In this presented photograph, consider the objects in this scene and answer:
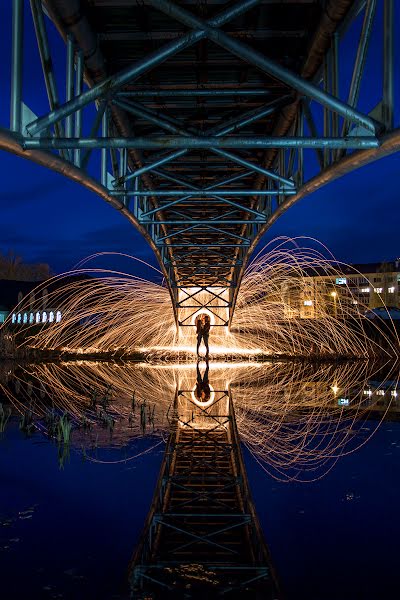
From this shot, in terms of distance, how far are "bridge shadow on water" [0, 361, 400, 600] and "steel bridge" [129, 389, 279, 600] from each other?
0.01 metres

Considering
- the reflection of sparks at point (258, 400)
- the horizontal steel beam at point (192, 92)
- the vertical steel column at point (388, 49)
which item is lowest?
the reflection of sparks at point (258, 400)

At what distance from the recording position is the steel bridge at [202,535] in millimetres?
3861

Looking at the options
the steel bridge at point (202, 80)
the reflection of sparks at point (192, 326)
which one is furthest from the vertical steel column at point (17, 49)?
the reflection of sparks at point (192, 326)

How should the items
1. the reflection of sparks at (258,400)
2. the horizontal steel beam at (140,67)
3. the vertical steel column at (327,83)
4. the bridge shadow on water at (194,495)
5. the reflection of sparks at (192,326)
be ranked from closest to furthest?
the bridge shadow on water at (194,495) → the horizontal steel beam at (140,67) → the vertical steel column at (327,83) → the reflection of sparks at (258,400) → the reflection of sparks at (192,326)

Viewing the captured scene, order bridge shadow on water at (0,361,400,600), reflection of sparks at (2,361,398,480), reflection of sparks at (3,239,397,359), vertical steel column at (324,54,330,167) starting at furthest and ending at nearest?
reflection of sparks at (3,239,397,359)
reflection of sparks at (2,361,398,480)
vertical steel column at (324,54,330,167)
bridge shadow on water at (0,361,400,600)

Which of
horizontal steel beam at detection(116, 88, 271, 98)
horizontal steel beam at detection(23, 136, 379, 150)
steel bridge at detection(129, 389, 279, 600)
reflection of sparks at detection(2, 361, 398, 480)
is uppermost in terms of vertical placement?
horizontal steel beam at detection(116, 88, 271, 98)

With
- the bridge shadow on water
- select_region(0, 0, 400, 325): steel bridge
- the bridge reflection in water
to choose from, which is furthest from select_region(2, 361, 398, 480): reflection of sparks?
select_region(0, 0, 400, 325): steel bridge

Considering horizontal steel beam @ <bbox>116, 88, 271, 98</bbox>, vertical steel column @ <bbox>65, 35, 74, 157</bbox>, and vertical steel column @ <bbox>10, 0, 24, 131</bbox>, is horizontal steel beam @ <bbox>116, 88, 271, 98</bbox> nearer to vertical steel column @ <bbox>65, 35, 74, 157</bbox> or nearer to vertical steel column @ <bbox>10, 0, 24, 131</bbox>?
vertical steel column @ <bbox>65, 35, 74, 157</bbox>

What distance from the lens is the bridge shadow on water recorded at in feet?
13.1

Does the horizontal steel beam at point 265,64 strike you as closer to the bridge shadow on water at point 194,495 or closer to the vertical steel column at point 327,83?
the vertical steel column at point 327,83

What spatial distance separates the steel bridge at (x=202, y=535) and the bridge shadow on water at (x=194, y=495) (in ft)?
0.05

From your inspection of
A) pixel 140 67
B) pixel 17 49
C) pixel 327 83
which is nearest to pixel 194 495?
pixel 140 67

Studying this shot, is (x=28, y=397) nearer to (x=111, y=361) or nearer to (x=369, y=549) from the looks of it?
(x=369, y=549)

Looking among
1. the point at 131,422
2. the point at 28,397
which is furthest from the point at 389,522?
the point at 28,397
